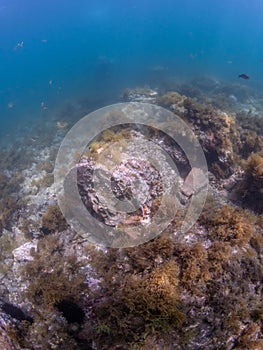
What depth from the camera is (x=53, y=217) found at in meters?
6.54

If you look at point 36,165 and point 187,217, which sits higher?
point 187,217

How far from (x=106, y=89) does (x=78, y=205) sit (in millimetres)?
32017

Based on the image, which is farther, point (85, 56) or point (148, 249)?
point (85, 56)

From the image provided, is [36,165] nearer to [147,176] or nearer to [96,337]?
[147,176]

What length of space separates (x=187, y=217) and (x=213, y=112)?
517cm

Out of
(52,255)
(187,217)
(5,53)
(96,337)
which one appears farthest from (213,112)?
(5,53)

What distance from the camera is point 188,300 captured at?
12.4 ft

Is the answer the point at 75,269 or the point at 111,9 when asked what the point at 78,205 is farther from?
the point at 111,9

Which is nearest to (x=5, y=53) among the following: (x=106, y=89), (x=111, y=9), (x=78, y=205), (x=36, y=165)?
(x=111, y=9)

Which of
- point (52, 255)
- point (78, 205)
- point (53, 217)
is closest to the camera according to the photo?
point (52, 255)

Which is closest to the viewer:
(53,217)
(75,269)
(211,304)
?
(211,304)

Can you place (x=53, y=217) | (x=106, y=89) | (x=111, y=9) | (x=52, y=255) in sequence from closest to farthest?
(x=52, y=255) → (x=53, y=217) → (x=106, y=89) → (x=111, y=9)

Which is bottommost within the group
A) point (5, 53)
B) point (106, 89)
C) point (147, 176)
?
point (5, 53)

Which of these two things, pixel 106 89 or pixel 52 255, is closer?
pixel 52 255
